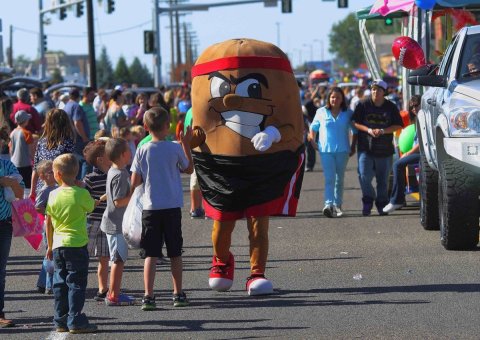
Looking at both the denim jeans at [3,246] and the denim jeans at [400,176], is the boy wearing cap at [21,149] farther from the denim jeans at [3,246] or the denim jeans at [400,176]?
the denim jeans at [3,246]

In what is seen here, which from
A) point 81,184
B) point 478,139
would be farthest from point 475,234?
point 81,184

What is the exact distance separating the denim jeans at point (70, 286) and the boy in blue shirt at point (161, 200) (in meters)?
0.87

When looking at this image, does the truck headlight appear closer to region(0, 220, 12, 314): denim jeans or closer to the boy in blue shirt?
the boy in blue shirt

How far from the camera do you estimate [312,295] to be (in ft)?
32.0

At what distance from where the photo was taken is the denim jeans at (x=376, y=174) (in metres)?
15.9

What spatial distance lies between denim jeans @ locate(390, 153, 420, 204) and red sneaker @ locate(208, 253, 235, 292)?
6.03 m

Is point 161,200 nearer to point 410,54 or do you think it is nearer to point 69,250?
point 69,250

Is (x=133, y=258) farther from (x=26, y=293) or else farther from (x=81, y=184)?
(x=81, y=184)

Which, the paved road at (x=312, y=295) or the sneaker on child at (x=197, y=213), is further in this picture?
the sneaker on child at (x=197, y=213)

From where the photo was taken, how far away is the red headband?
9953 millimetres

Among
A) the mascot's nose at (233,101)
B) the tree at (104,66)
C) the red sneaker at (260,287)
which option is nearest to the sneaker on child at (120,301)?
the red sneaker at (260,287)

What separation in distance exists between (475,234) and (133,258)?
3.35m

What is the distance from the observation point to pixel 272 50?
10078 millimetres

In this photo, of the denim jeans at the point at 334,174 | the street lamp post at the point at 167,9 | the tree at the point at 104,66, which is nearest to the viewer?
the denim jeans at the point at 334,174
